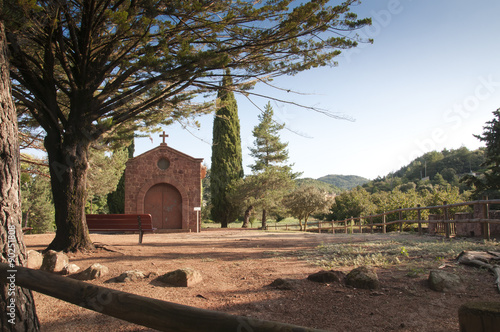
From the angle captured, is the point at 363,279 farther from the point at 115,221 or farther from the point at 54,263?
the point at 115,221

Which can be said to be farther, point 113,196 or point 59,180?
point 113,196

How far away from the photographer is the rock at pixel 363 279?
3.59m

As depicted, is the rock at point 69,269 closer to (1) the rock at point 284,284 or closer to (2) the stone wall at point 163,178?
(1) the rock at point 284,284

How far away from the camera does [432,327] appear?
2.62 meters

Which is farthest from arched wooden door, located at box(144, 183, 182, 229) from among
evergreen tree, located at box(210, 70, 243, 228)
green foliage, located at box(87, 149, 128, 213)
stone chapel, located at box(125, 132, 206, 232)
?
evergreen tree, located at box(210, 70, 243, 228)

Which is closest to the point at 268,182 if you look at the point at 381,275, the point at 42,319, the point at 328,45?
the point at 328,45

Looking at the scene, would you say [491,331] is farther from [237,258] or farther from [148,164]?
[148,164]

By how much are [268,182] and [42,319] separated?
64.1 ft

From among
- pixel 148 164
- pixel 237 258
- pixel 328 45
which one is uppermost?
pixel 328 45

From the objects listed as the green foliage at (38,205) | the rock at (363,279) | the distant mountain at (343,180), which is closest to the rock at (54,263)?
the rock at (363,279)

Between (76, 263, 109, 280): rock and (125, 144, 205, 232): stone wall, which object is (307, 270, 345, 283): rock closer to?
(76, 263, 109, 280): rock

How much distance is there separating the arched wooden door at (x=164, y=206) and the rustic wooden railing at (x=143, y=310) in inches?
567

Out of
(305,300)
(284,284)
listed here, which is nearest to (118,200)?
(284,284)

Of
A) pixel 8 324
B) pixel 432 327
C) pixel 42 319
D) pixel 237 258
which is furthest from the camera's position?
pixel 237 258
